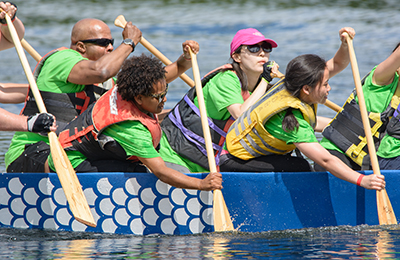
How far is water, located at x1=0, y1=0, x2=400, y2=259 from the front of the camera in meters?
3.53

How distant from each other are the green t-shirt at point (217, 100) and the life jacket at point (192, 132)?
37mm

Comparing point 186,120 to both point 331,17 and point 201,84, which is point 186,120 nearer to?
point 201,84

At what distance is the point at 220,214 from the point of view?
386cm

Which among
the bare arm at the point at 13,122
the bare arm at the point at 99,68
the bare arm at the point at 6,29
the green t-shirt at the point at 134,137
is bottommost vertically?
the green t-shirt at the point at 134,137

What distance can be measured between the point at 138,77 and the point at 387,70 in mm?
1587

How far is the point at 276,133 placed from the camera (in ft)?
12.4

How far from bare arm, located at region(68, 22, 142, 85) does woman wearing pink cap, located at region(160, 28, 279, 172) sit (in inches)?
24.1

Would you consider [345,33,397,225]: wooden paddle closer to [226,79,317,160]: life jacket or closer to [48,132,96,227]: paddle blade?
[226,79,317,160]: life jacket

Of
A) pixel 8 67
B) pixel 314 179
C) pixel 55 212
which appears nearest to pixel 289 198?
pixel 314 179

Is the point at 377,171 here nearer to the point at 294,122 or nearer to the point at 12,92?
the point at 294,122

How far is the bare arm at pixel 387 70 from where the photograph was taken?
151 inches

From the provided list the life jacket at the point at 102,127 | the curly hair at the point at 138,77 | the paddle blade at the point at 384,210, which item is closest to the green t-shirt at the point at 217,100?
the life jacket at the point at 102,127

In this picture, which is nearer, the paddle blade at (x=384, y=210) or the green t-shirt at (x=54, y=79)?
the paddle blade at (x=384, y=210)

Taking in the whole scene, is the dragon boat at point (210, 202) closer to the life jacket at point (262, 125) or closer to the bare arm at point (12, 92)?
the life jacket at point (262, 125)
